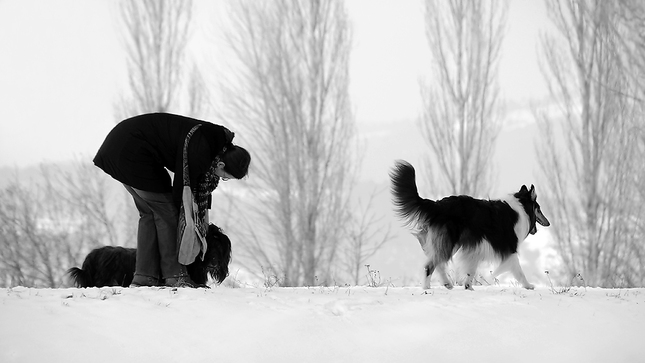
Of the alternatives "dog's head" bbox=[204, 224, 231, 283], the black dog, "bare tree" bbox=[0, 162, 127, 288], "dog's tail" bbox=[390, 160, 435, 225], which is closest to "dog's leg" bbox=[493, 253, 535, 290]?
"dog's tail" bbox=[390, 160, 435, 225]

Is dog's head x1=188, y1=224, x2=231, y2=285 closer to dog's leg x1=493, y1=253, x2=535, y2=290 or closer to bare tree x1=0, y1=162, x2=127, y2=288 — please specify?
dog's leg x1=493, y1=253, x2=535, y2=290

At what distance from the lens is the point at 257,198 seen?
1205cm

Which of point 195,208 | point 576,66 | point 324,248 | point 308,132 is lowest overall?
point 324,248

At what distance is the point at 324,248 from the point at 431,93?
147 inches

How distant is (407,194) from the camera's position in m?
5.20

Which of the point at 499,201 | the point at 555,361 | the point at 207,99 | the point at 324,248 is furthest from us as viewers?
the point at 207,99

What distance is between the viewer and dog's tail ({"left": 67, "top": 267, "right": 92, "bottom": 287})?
19.1 ft

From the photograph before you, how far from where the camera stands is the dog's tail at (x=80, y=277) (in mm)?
5812

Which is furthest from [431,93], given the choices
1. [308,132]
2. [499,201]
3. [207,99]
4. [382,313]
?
Result: [382,313]

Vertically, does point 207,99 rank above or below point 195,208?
above

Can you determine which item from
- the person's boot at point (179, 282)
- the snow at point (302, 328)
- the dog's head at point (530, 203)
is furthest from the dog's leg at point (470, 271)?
the person's boot at point (179, 282)

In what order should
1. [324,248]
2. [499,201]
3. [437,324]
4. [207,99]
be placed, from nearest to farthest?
[437,324], [499,201], [324,248], [207,99]

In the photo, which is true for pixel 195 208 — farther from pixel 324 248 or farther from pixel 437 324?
pixel 324 248

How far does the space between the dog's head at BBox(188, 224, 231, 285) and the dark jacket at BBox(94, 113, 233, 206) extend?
2.17 ft
